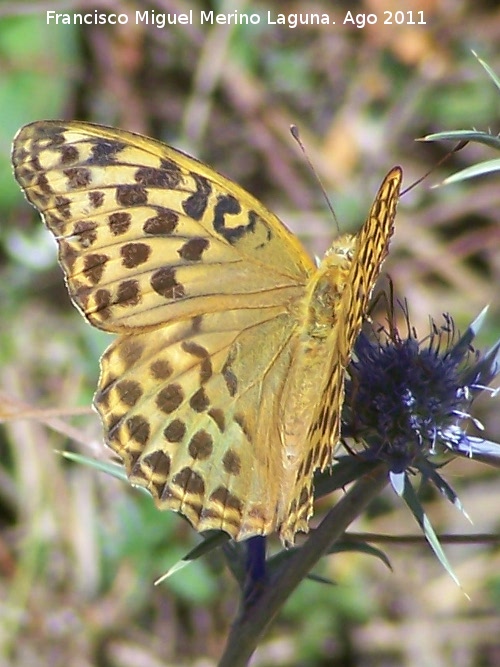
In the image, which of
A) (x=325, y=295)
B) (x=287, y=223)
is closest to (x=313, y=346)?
(x=325, y=295)

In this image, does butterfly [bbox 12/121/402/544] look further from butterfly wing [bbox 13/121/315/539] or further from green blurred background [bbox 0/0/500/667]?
green blurred background [bbox 0/0/500/667]

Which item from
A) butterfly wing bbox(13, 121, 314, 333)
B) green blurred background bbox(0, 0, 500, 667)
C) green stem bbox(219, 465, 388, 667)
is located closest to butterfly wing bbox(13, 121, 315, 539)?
butterfly wing bbox(13, 121, 314, 333)

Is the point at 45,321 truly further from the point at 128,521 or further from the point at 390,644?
the point at 390,644

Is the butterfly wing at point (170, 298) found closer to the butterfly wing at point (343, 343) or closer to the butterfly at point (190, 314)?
the butterfly at point (190, 314)

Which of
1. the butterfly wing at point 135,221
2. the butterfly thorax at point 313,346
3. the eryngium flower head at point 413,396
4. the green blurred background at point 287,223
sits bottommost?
the green blurred background at point 287,223

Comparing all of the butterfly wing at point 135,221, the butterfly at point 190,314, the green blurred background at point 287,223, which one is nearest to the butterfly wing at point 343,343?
the butterfly at point 190,314
